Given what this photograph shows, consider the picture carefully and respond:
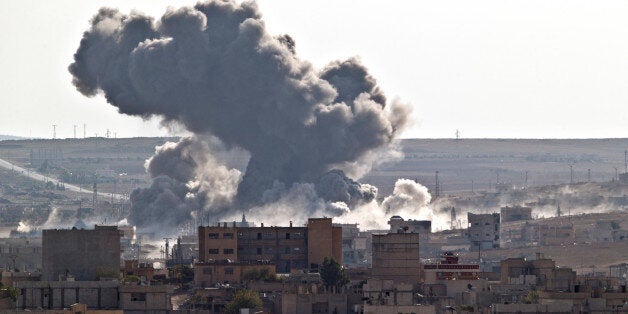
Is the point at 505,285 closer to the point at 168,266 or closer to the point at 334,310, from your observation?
the point at 334,310

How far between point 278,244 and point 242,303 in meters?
43.3

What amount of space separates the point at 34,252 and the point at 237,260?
79.4ft

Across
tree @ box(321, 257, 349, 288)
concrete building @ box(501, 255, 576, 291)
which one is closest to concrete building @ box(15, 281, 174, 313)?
concrete building @ box(501, 255, 576, 291)

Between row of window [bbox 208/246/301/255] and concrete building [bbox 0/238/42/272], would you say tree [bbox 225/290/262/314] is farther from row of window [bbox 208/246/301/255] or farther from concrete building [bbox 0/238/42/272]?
concrete building [bbox 0/238/42/272]

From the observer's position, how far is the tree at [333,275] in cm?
11825

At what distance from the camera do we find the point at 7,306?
8931cm

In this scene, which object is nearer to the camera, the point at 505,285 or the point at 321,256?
the point at 505,285

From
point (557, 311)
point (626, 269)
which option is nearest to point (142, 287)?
point (557, 311)

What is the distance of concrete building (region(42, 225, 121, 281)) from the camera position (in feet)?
376

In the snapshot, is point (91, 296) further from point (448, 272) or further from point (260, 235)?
point (260, 235)

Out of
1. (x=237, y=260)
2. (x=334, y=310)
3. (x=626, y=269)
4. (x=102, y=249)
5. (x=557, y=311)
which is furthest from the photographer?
(x=626, y=269)

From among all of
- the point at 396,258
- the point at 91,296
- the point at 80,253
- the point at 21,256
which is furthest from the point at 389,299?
the point at 21,256

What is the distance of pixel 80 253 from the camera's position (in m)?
117

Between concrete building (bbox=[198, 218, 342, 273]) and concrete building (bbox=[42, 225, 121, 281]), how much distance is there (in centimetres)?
2281
